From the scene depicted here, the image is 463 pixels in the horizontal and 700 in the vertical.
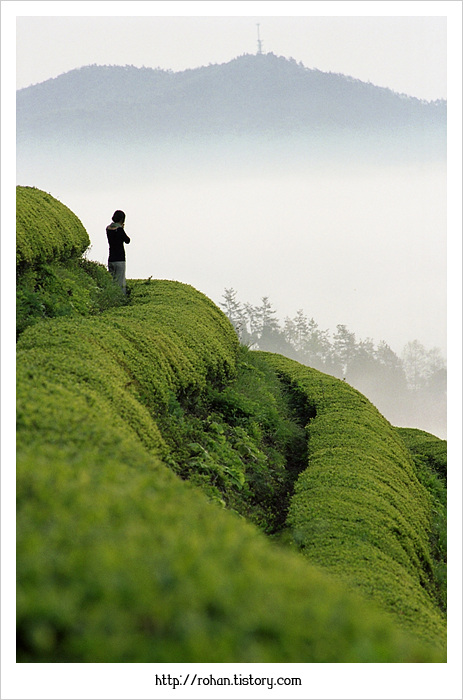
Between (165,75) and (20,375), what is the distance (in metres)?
65.6

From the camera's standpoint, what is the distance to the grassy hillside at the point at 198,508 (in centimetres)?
206

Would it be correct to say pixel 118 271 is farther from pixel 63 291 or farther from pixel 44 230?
pixel 63 291

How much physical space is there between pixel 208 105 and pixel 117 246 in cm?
4368

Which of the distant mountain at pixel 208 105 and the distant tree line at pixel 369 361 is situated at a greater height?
the distant mountain at pixel 208 105

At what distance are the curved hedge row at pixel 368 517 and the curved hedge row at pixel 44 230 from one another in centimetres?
465

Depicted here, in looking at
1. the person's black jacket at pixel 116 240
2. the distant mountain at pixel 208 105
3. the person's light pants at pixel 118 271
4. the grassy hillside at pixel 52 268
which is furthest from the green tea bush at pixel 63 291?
the distant mountain at pixel 208 105

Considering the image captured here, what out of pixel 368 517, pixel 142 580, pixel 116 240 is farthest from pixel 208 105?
pixel 142 580

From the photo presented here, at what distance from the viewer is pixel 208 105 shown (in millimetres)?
51906

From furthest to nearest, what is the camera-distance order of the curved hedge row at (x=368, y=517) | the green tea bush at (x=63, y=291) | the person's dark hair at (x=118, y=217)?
the person's dark hair at (x=118, y=217) < the green tea bush at (x=63, y=291) < the curved hedge row at (x=368, y=517)

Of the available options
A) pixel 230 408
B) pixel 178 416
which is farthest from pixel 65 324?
pixel 230 408

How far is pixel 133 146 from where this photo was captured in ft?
145

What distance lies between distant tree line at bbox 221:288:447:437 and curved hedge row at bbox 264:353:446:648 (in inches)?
2068

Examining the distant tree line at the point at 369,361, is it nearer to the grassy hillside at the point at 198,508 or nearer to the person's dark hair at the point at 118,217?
the person's dark hair at the point at 118,217

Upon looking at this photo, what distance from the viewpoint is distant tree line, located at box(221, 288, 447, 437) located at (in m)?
67.8
